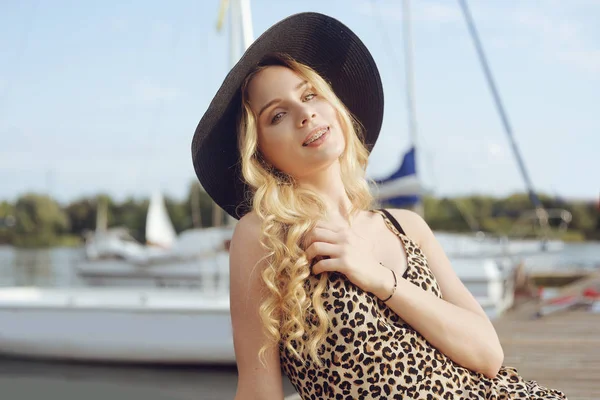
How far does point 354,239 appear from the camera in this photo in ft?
4.94

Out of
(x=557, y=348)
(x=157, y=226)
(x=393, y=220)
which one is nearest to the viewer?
(x=393, y=220)

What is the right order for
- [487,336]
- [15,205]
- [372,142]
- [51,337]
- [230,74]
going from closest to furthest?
[487,336] → [230,74] → [372,142] → [51,337] → [15,205]

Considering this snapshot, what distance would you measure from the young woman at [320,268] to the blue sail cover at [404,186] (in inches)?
329


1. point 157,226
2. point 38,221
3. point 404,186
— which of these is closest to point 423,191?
point 404,186

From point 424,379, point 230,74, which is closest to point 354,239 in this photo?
point 424,379

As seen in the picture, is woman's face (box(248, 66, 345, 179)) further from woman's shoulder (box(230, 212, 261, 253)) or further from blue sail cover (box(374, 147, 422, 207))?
blue sail cover (box(374, 147, 422, 207))

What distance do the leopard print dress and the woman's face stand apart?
1.00ft

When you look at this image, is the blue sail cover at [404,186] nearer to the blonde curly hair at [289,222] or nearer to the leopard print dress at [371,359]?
the blonde curly hair at [289,222]

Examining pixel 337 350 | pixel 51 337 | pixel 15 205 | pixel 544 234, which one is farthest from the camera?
pixel 15 205

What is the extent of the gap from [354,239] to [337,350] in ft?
0.80

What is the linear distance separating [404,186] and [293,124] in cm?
865

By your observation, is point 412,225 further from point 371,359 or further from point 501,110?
point 501,110

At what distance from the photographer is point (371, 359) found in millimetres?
1448

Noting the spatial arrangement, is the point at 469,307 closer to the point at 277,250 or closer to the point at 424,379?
the point at 424,379
